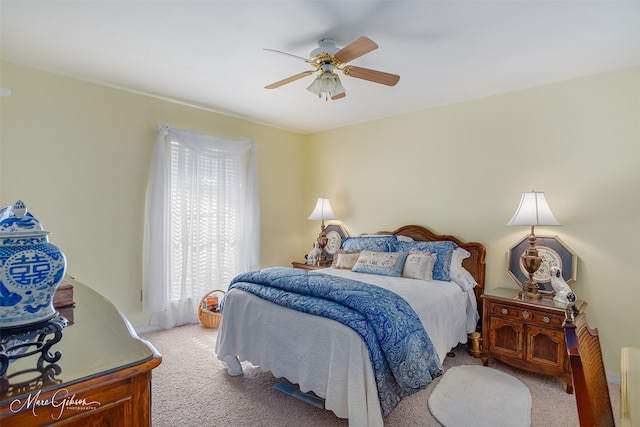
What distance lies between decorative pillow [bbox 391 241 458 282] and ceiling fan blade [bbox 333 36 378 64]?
208 centimetres

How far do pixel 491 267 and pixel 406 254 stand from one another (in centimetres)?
88

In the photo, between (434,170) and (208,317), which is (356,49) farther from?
(208,317)

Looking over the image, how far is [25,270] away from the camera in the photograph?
0.84 m

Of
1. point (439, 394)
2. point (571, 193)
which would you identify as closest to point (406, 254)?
point (439, 394)

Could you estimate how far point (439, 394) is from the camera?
243 centimetres

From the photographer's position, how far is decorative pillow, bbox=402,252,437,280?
315 centimetres

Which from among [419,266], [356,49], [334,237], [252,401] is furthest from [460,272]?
[356,49]

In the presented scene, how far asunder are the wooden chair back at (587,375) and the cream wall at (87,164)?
3762 millimetres

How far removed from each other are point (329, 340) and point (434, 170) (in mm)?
2558

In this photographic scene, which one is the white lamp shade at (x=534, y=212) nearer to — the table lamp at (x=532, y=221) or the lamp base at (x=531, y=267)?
the table lamp at (x=532, y=221)

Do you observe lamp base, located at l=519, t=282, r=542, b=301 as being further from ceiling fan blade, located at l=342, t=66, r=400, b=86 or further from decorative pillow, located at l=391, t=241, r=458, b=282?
ceiling fan blade, located at l=342, t=66, r=400, b=86

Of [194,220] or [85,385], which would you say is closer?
[85,385]

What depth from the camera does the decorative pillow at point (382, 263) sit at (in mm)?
3264

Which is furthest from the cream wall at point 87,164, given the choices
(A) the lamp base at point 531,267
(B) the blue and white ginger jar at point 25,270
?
(A) the lamp base at point 531,267
